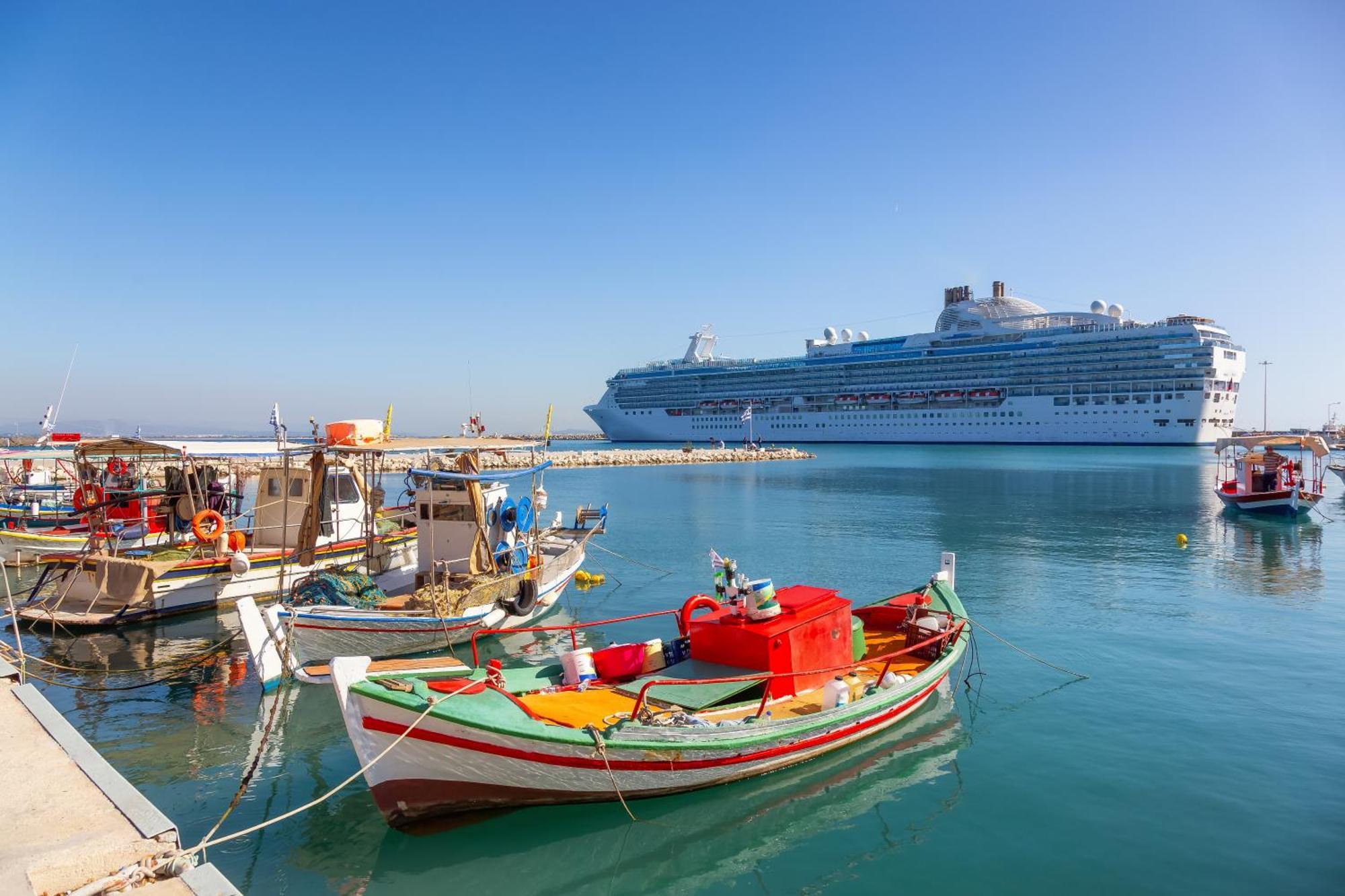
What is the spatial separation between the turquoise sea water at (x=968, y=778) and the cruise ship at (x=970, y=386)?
3121 inches

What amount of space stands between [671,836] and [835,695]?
2.78 m

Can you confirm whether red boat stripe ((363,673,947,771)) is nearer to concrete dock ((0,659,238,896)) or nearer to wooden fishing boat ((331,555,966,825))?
wooden fishing boat ((331,555,966,825))

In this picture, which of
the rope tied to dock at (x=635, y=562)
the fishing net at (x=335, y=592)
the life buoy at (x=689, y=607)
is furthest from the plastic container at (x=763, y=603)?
the rope tied to dock at (x=635, y=562)

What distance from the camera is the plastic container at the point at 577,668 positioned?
9.69 metres

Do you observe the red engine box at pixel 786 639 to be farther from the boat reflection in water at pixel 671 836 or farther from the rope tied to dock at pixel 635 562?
the rope tied to dock at pixel 635 562

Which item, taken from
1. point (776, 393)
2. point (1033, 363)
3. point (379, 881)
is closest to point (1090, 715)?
point (379, 881)

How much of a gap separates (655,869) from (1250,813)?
6.79 metres

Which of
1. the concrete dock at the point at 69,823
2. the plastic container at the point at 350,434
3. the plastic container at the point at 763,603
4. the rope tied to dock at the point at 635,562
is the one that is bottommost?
the rope tied to dock at the point at 635,562

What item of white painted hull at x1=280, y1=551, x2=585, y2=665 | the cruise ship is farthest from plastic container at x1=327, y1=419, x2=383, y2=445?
the cruise ship

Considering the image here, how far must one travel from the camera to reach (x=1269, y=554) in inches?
1009

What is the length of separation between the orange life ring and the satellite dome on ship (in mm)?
104369

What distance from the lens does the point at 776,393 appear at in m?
114

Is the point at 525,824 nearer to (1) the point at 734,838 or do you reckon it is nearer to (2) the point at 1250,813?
(1) the point at 734,838

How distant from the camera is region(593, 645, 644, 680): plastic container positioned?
33.0ft
